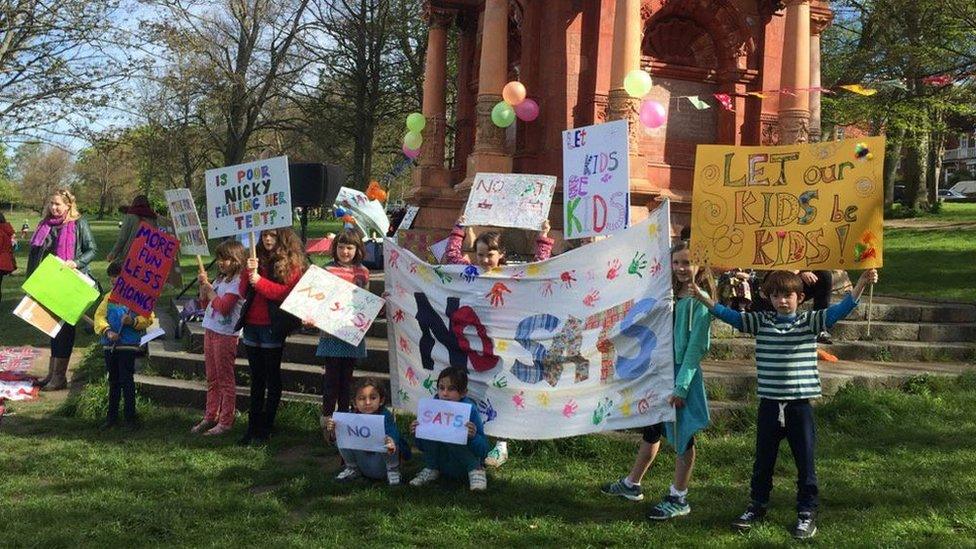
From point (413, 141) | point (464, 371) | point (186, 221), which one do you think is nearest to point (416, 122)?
point (413, 141)

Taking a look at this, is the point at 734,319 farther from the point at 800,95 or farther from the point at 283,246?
the point at 800,95

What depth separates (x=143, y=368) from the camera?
9406 mm

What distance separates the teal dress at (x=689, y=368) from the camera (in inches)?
212

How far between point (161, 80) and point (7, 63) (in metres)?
9.09

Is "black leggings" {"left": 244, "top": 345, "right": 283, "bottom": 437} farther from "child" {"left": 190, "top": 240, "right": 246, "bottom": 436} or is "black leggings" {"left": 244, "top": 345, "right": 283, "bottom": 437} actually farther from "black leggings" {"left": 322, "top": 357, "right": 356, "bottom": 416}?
"black leggings" {"left": 322, "top": 357, "right": 356, "bottom": 416}

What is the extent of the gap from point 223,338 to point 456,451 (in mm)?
2742

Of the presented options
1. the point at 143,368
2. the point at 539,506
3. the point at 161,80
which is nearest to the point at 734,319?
the point at 539,506

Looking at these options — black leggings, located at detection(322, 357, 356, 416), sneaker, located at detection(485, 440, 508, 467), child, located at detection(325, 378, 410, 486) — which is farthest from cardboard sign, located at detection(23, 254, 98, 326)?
sneaker, located at detection(485, 440, 508, 467)

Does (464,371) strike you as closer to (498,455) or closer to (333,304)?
(498,455)

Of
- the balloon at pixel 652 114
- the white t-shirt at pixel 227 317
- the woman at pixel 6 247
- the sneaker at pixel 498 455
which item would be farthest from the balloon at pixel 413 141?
the sneaker at pixel 498 455

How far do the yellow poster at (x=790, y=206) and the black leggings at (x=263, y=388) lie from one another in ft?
12.3

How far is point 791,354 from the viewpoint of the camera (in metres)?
5.15

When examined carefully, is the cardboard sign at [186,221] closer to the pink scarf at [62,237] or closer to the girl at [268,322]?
the girl at [268,322]

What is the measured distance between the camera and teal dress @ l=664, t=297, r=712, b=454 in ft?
17.7
